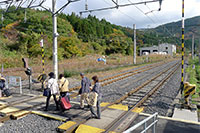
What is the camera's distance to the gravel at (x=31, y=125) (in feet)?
16.9

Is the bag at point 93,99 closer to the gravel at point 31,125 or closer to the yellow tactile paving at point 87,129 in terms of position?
the yellow tactile paving at point 87,129

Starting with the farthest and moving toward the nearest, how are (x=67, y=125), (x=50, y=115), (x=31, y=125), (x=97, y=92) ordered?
(x=50, y=115) < (x=97, y=92) < (x=31, y=125) < (x=67, y=125)

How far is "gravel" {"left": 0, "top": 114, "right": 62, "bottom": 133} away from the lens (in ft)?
16.9

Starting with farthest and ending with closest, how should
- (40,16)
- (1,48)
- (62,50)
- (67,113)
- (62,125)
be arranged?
(40,16) → (62,50) → (1,48) → (67,113) → (62,125)

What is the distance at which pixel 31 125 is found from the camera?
5484 mm

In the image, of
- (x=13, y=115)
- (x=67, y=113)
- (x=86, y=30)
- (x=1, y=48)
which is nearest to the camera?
(x=13, y=115)

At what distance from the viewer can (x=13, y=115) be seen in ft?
19.7

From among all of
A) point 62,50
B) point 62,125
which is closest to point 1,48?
point 62,50

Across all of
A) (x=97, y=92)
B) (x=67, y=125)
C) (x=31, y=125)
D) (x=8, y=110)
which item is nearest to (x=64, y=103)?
(x=67, y=125)

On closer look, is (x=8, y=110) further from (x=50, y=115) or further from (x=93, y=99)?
(x=93, y=99)

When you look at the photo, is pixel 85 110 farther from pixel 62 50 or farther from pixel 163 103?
pixel 62 50

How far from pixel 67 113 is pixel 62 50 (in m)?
25.3

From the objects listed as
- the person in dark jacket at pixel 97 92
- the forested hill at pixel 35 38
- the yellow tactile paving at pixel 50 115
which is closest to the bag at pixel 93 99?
the person in dark jacket at pixel 97 92

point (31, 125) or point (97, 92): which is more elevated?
point (97, 92)
